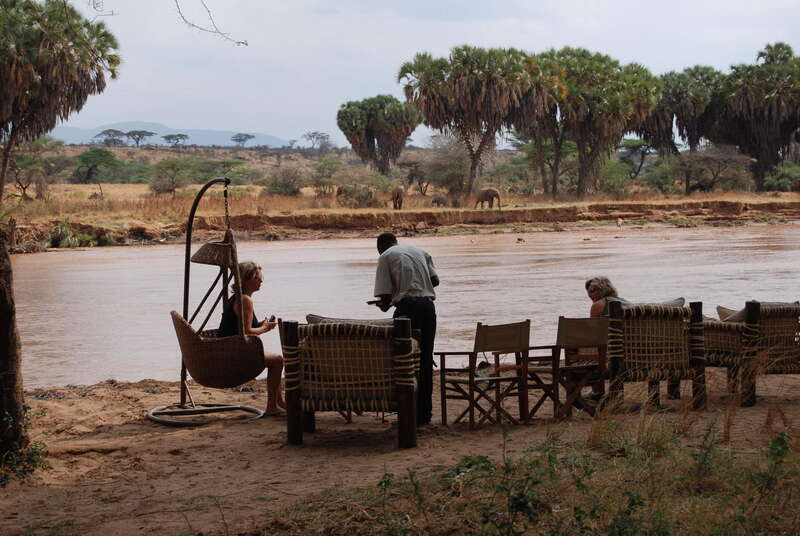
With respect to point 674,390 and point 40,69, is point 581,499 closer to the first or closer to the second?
point 674,390

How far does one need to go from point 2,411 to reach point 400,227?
3300 cm

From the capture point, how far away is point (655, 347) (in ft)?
22.8

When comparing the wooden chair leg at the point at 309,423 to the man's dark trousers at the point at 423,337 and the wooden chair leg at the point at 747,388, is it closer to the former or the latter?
the man's dark trousers at the point at 423,337

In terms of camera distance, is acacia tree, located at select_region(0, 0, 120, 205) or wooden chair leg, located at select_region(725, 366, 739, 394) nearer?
wooden chair leg, located at select_region(725, 366, 739, 394)

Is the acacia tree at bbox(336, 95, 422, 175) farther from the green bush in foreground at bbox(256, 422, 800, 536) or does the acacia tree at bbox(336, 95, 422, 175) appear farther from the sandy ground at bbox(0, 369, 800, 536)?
the green bush in foreground at bbox(256, 422, 800, 536)

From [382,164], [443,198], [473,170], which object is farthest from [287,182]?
[382,164]

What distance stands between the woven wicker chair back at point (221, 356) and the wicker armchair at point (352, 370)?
78 cm

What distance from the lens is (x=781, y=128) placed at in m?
57.8

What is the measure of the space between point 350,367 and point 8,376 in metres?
2.19

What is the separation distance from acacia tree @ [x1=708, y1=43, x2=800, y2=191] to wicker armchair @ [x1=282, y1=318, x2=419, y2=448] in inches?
2131

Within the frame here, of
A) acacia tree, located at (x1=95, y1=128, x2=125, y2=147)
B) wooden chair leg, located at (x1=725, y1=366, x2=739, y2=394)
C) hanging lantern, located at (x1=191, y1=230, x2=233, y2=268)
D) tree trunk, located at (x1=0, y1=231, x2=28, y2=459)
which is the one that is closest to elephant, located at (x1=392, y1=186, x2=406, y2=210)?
hanging lantern, located at (x1=191, y1=230, x2=233, y2=268)

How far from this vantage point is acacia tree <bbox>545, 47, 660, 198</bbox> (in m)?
50.9

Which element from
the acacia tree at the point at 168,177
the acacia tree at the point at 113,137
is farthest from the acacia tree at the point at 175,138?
the acacia tree at the point at 168,177

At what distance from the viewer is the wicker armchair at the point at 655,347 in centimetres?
686
